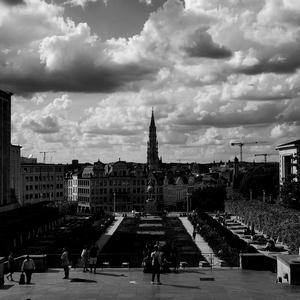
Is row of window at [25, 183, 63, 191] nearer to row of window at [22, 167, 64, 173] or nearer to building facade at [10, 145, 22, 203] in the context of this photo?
building facade at [10, 145, 22, 203]

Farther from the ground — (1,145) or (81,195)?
(1,145)

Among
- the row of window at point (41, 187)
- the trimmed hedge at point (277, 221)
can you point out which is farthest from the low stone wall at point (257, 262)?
the row of window at point (41, 187)

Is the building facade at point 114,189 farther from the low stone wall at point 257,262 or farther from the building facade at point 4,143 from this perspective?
the low stone wall at point 257,262

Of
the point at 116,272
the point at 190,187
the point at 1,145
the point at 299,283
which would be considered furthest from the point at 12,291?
the point at 190,187

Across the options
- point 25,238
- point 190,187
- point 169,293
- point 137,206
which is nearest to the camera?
point 169,293

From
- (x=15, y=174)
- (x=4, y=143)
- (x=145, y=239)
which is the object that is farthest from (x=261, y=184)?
(x=4, y=143)

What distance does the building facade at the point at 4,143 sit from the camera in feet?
280

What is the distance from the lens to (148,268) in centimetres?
3089

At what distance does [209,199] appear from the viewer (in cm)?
13238

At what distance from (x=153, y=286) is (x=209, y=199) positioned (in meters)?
107

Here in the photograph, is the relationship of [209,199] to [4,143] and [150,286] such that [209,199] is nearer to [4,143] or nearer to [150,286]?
[4,143]

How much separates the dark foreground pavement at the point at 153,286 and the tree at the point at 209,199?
97416 millimetres

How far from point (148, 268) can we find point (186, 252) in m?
27.1

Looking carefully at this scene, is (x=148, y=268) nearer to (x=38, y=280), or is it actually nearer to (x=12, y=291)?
(x=38, y=280)
